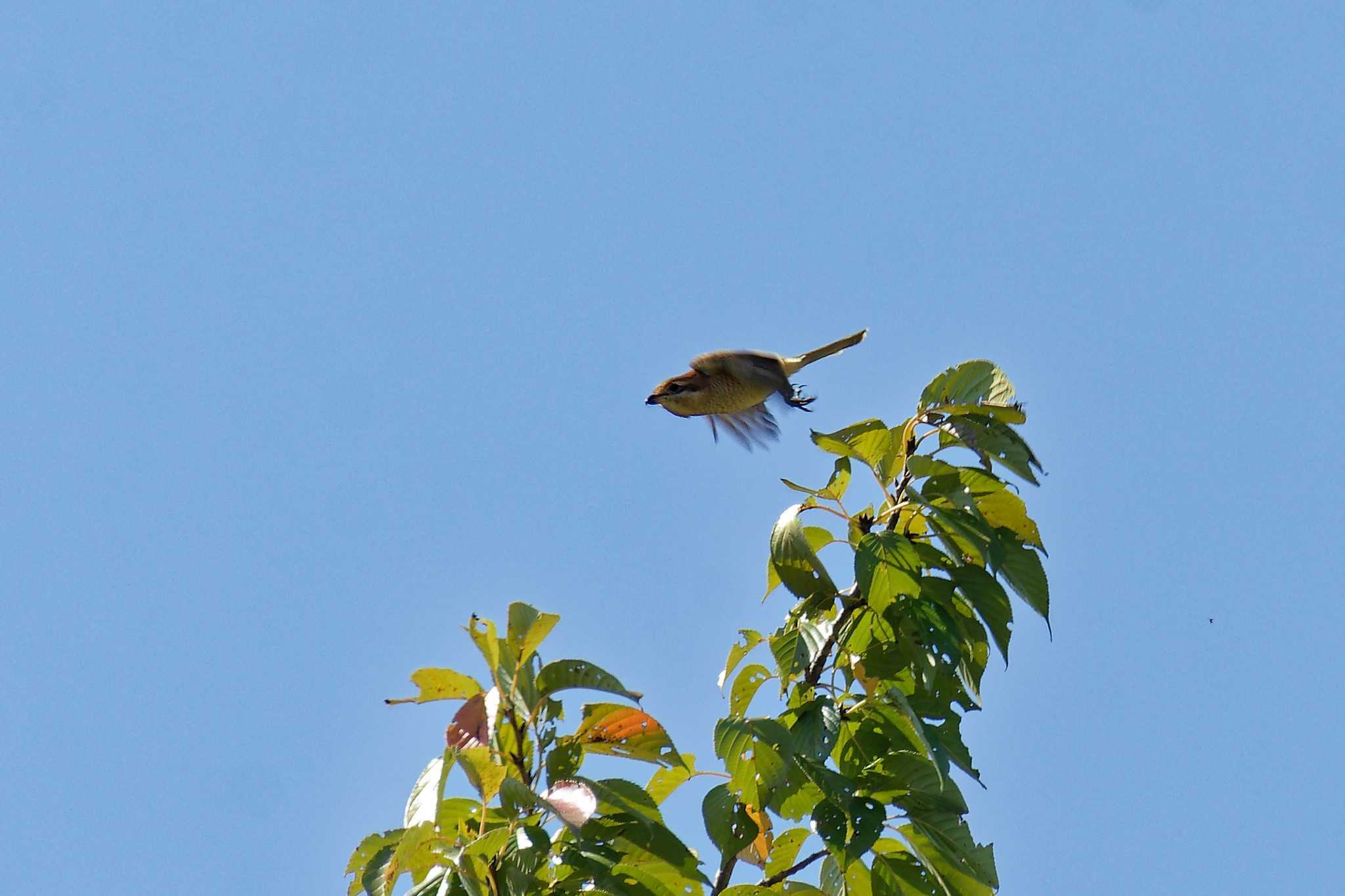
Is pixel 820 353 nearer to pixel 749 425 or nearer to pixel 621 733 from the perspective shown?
pixel 749 425

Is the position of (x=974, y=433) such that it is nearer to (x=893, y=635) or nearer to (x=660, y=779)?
(x=893, y=635)

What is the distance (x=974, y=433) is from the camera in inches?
174

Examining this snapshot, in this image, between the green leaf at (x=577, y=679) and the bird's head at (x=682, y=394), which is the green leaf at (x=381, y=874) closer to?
the green leaf at (x=577, y=679)

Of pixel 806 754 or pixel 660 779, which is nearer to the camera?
pixel 806 754

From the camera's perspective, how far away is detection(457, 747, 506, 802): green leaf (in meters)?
3.77

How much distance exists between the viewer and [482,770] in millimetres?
3801

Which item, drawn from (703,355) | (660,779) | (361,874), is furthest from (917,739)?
(703,355)

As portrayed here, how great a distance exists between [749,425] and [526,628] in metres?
3.55

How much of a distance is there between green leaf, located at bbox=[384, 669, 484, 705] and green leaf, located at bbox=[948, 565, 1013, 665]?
4.87 feet

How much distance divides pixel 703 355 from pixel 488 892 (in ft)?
12.3

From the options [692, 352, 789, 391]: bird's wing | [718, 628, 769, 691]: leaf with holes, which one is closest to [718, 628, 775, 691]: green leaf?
[718, 628, 769, 691]: leaf with holes

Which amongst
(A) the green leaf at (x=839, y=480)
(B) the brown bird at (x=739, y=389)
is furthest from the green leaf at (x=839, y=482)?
(B) the brown bird at (x=739, y=389)

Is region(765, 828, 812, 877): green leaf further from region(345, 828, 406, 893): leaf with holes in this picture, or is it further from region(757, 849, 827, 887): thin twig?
region(345, 828, 406, 893): leaf with holes

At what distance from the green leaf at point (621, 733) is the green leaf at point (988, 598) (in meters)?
1.02
